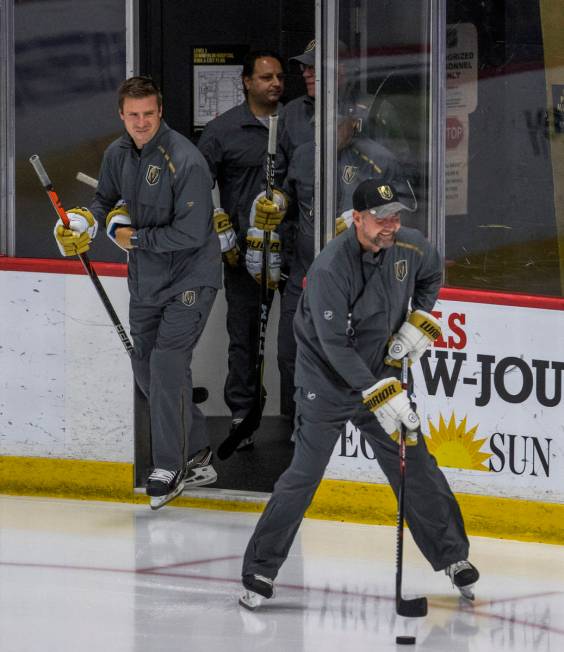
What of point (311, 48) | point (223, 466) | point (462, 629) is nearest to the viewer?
point (462, 629)

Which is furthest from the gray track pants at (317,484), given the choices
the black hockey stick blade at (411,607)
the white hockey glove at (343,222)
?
the white hockey glove at (343,222)

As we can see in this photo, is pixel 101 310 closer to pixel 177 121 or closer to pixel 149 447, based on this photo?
pixel 149 447

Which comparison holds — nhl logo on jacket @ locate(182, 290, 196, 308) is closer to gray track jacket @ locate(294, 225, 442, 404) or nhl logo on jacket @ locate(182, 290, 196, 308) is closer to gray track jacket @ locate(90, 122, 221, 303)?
gray track jacket @ locate(90, 122, 221, 303)

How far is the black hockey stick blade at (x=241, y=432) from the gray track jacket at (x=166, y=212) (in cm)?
71

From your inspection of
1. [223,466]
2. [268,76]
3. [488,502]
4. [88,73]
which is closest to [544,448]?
[488,502]

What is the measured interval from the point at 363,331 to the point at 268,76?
5.95ft

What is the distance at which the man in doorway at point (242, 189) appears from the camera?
6121 mm

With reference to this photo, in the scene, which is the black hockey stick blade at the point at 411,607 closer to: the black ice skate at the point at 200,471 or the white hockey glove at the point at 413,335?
the white hockey glove at the point at 413,335

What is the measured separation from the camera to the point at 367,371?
4.48 meters

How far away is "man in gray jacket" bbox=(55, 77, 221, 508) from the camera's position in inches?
219

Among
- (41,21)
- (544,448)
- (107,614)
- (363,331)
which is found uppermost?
(41,21)

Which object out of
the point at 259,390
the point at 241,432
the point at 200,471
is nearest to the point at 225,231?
the point at 259,390

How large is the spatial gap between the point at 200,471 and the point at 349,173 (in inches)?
48.0

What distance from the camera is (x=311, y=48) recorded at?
19.2 feet
